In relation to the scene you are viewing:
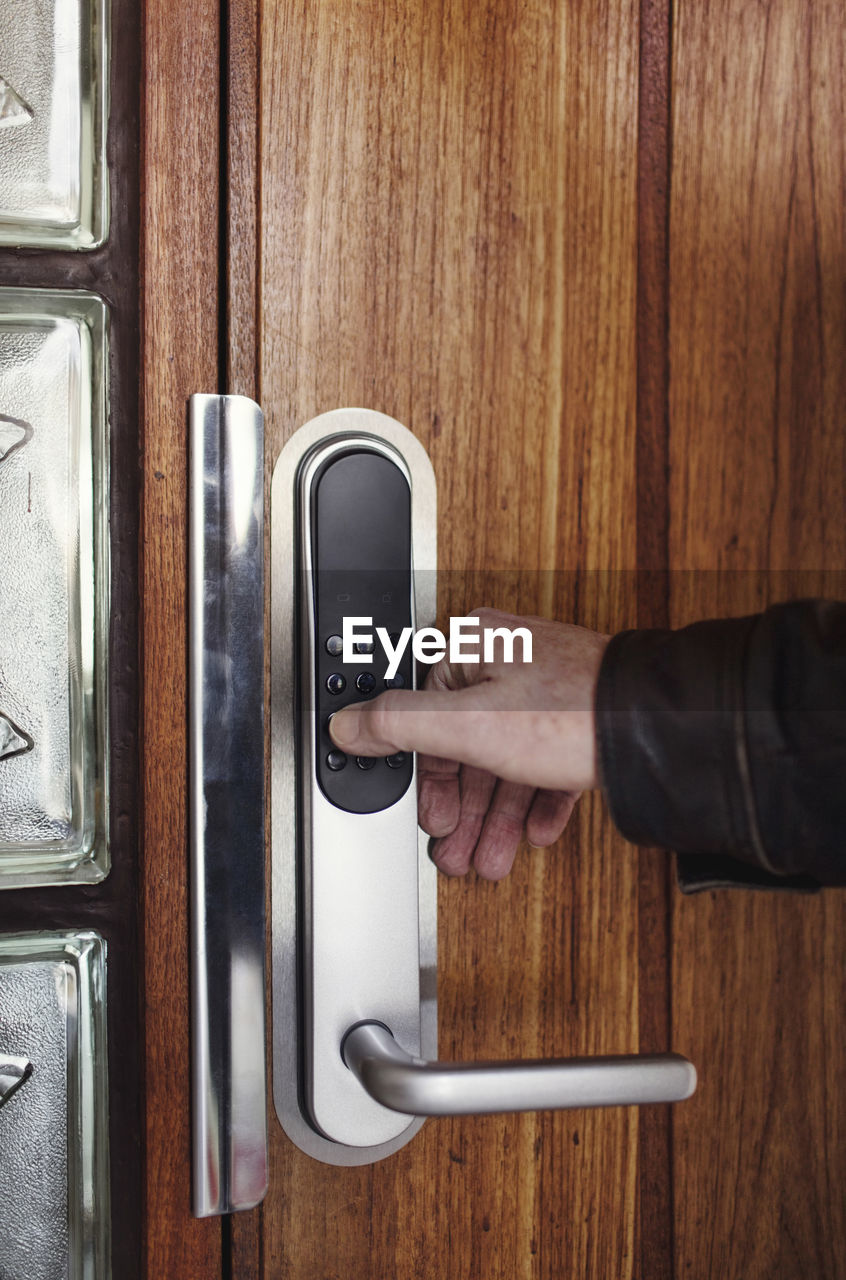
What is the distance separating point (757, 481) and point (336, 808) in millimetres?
286

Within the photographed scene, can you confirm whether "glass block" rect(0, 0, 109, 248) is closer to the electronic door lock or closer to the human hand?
the electronic door lock

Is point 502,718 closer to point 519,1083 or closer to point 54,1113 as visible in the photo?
point 519,1083

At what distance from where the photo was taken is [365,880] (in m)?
0.44

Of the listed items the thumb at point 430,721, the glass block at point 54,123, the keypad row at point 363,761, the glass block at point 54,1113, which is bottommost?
the glass block at point 54,1113

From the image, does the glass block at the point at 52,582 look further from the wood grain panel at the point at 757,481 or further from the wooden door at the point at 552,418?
the wood grain panel at the point at 757,481

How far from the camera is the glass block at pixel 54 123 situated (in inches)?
16.5

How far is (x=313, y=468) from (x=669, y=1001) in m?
0.33

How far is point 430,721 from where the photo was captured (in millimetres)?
405

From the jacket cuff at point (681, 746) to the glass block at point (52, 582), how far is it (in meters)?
0.23

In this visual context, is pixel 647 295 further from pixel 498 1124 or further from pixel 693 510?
pixel 498 1124

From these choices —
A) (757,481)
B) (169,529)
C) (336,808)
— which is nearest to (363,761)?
(336,808)

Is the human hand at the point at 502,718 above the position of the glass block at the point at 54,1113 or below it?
above

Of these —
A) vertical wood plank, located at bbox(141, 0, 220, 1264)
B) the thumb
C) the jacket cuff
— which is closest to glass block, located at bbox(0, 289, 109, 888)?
vertical wood plank, located at bbox(141, 0, 220, 1264)

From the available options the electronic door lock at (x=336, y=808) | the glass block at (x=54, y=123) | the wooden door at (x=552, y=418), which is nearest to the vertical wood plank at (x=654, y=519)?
the wooden door at (x=552, y=418)
